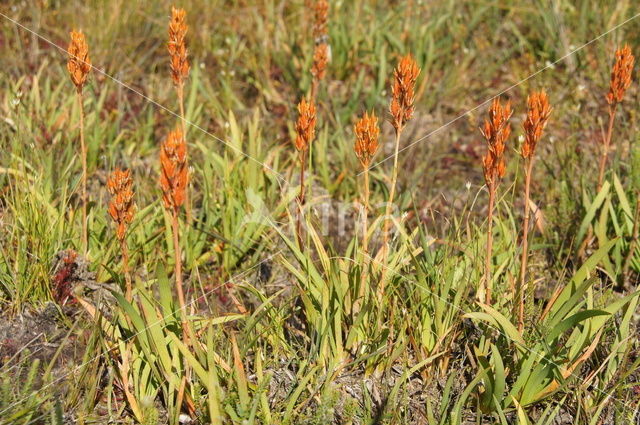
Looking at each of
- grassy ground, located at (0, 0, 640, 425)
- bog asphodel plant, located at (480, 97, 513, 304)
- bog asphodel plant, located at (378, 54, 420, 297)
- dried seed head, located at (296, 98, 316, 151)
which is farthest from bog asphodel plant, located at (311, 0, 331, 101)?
bog asphodel plant, located at (480, 97, 513, 304)

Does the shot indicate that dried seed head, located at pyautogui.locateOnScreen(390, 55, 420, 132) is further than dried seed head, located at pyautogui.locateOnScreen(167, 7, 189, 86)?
No

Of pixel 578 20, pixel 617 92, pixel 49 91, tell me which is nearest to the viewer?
pixel 617 92

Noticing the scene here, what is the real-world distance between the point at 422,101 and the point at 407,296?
2191 millimetres

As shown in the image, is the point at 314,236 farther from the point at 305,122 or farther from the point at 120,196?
the point at 120,196

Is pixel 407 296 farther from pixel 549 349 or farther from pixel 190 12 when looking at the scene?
pixel 190 12

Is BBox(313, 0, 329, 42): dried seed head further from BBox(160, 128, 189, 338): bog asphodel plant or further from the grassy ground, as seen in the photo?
BBox(160, 128, 189, 338): bog asphodel plant

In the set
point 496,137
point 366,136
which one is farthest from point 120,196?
point 496,137

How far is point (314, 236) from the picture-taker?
2619mm

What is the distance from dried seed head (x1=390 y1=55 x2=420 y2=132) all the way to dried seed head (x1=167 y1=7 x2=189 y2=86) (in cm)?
70

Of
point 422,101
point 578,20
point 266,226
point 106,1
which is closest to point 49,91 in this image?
point 106,1

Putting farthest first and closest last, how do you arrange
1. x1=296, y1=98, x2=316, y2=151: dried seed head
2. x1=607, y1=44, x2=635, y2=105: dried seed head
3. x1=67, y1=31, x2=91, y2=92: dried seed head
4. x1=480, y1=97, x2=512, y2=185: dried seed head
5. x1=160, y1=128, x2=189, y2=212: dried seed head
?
1. x1=607, y1=44, x2=635, y2=105: dried seed head
2. x1=67, y1=31, x2=91, y2=92: dried seed head
3. x1=296, y1=98, x2=316, y2=151: dried seed head
4. x1=480, y1=97, x2=512, y2=185: dried seed head
5. x1=160, y1=128, x2=189, y2=212: dried seed head

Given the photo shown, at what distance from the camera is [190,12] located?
4945mm

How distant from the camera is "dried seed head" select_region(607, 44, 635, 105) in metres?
2.66

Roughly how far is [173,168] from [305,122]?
1.94 feet
